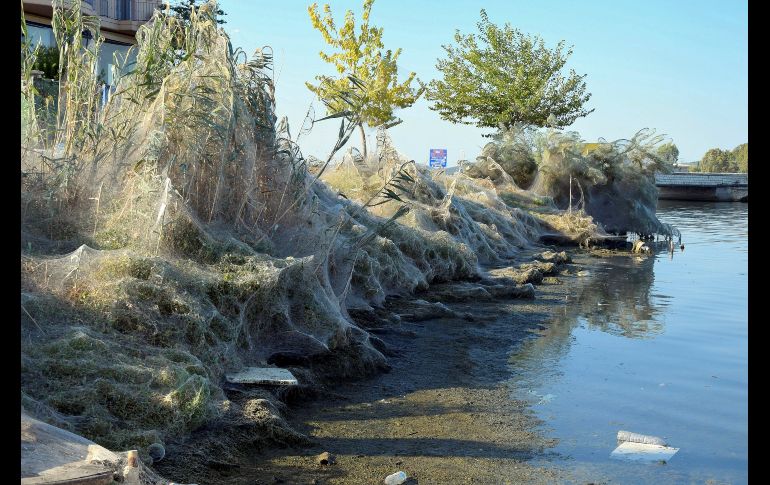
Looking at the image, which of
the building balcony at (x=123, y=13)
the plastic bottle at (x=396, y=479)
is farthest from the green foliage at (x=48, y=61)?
the plastic bottle at (x=396, y=479)

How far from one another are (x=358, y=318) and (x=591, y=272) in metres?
8.00

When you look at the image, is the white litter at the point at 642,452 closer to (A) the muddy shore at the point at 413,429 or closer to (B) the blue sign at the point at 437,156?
(A) the muddy shore at the point at 413,429

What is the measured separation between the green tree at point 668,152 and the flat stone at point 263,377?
22.1 m

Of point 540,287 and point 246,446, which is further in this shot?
point 540,287

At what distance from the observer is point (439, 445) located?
5.49 metres

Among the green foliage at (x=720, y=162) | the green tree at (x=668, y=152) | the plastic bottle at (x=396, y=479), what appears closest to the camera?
the plastic bottle at (x=396, y=479)

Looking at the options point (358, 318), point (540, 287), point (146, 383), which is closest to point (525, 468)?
point (146, 383)

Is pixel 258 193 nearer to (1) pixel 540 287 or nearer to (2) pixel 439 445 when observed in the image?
(2) pixel 439 445

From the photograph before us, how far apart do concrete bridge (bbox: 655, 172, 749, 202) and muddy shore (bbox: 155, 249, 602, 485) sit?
148ft

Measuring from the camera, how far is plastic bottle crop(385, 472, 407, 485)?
4766mm

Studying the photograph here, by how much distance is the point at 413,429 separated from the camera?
5.79m

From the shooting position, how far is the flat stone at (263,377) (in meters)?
6.07

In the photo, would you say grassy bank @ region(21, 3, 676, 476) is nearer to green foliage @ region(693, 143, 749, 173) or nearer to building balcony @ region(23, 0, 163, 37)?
building balcony @ region(23, 0, 163, 37)

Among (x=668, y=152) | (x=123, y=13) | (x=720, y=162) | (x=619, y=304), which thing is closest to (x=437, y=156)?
(x=668, y=152)
